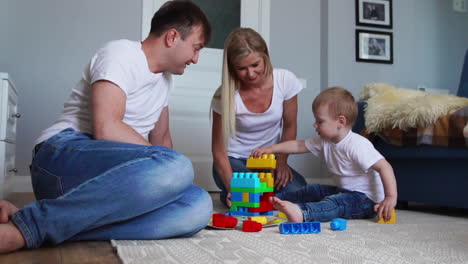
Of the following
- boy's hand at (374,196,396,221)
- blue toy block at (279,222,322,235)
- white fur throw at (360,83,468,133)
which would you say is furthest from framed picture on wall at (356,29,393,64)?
blue toy block at (279,222,322,235)

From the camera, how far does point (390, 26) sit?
3.45 metres

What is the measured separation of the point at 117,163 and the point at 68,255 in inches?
8.6

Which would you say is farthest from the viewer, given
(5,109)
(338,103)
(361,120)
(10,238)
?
(361,120)

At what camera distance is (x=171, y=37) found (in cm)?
125

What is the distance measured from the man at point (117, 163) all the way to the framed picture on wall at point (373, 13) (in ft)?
7.78

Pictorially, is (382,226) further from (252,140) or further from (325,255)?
(252,140)

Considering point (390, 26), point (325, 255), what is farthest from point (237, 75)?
point (390, 26)

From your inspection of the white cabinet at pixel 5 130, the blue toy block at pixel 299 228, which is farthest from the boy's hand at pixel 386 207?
the white cabinet at pixel 5 130

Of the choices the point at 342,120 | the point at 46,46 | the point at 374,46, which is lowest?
the point at 342,120

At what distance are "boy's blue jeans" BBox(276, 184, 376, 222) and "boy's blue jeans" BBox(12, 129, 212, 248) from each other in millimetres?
464

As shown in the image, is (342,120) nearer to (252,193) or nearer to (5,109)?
(252,193)

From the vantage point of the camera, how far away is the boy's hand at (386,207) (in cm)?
152

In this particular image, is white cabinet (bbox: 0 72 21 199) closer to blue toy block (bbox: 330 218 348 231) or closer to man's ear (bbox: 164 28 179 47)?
man's ear (bbox: 164 28 179 47)

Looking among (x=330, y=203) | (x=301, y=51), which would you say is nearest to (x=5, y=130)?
(x=330, y=203)
